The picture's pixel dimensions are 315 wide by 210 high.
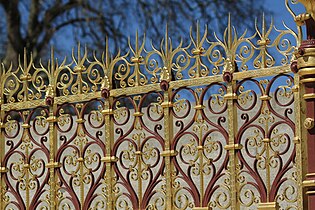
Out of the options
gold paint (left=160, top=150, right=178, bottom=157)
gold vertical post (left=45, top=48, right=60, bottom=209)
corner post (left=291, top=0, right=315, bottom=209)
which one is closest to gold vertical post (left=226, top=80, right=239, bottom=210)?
gold paint (left=160, top=150, right=178, bottom=157)

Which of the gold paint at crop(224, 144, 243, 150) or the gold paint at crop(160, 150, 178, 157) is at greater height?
the gold paint at crop(224, 144, 243, 150)

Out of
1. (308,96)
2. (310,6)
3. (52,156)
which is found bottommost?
(52,156)

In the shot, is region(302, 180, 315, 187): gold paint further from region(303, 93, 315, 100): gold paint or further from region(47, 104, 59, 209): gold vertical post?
region(47, 104, 59, 209): gold vertical post

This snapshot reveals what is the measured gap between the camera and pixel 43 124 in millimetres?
7789

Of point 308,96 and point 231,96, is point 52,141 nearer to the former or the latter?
point 231,96

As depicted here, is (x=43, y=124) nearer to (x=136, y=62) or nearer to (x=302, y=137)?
(x=136, y=62)

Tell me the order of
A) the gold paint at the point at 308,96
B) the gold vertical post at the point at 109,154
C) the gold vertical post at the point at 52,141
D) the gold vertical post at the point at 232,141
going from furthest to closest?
the gold vertical post at the point at 52,141, the gold vertical post at the point at 109,154, the gold vertical post at the point at 232,141, the gold paint at the point at 308,96

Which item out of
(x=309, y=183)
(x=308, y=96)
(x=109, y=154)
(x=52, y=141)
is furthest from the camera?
(x=52, y=141)

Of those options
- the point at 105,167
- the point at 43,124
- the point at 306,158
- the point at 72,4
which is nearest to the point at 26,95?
the point at 43,124

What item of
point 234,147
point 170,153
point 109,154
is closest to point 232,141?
point 234,147

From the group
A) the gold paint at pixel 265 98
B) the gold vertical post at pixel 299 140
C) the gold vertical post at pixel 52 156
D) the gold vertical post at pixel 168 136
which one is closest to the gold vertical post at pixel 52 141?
the gold vertical post at pixel 52 156

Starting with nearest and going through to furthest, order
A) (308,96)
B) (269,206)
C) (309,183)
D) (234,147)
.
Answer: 1. (309,183)
2. (308,96)
3. (269,206)
4. (234,147)

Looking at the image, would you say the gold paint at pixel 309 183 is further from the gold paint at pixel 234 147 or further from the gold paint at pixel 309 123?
the gold paint at pixel 234 147

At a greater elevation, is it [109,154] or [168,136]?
[168,136]
